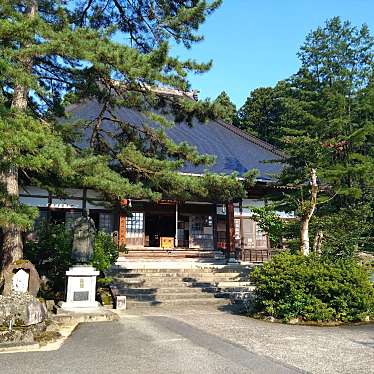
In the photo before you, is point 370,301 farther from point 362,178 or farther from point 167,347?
point 362,178

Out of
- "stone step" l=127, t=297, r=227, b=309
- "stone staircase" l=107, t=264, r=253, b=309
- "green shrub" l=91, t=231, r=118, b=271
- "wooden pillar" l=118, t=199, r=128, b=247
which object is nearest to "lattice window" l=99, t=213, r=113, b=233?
"wooden pillar" l=118, t=199, r=128, b=247

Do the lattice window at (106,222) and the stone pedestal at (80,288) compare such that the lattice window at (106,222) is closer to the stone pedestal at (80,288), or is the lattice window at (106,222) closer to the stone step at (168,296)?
the stone step at (168,296)

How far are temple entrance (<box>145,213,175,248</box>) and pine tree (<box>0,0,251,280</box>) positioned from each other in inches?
323

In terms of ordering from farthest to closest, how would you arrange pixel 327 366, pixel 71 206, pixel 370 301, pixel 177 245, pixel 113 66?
pixel 177 245 < pixel 71 206 < pixel 370 301 < pixel 113 66 < pixel 327 366

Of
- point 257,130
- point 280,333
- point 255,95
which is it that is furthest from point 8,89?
point 255,95

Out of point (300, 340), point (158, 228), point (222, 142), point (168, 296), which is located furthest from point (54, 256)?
point (222, 142)

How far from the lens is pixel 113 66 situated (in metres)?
7.93

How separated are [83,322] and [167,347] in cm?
258

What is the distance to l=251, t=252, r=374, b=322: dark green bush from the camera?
28.1 ft

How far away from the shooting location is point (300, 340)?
679cm

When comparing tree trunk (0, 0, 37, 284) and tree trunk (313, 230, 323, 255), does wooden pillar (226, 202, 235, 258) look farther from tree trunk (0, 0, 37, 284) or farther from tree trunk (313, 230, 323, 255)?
tree trunk (0, 0, 37, 284)

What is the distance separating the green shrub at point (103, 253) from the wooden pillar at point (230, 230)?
5845mm

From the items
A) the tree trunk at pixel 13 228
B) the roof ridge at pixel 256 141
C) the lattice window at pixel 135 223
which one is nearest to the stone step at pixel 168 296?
the tree trunk at pixel 13 228

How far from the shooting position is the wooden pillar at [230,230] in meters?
16.3
